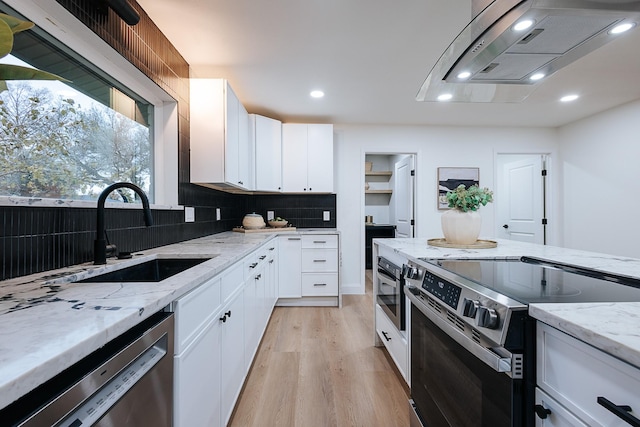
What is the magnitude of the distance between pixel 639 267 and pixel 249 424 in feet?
6.36

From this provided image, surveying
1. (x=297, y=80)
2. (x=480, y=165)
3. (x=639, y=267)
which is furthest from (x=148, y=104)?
(x=480, y=165)

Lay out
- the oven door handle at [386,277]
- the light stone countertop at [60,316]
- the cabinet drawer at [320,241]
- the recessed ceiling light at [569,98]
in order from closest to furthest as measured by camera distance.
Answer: the light stone countertop at [60,316]
the oven door handle at [386,277]
the recessed ceiling light at [569,98]
the cabinet drawer at [320,241]

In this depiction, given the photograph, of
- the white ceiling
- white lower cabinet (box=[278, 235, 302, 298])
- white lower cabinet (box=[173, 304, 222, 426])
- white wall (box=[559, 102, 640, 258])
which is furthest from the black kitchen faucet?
white wall (box=[559, 102, 640, 258])

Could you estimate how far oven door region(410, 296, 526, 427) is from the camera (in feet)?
2.52

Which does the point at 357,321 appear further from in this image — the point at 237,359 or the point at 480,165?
the point at 480,165

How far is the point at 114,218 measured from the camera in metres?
1.47

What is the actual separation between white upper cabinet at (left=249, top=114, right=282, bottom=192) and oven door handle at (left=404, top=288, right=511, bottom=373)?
248 centimetres

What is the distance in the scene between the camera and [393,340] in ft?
6.13

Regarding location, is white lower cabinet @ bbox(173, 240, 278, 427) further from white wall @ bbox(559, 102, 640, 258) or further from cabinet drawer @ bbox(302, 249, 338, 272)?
white wall @ bbox(559, 102, 640, 258)

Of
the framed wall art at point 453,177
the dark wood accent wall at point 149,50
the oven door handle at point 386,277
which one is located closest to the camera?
the dark wood accent wall at point 149,50

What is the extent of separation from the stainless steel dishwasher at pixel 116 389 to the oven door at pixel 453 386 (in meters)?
0.95

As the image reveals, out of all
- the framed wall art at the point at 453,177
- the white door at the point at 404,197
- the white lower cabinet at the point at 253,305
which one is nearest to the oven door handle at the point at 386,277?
the white lower cabinet at the point at 253,305

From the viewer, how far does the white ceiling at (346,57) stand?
176 centimetres

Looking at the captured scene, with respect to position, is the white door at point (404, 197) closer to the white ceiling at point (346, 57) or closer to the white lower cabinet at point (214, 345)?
the white ceiling at point (346, 57)
